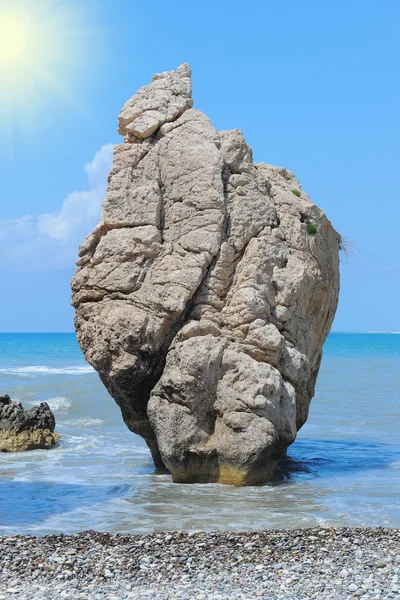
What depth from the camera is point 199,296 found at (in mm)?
14039

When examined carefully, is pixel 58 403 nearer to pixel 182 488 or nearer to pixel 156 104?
pixel 182 488

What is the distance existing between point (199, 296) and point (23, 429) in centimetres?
713

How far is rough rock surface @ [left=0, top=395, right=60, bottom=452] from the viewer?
1827 cm

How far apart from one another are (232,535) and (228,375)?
3.82 m

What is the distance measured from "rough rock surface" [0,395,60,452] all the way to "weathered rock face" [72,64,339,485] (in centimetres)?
439

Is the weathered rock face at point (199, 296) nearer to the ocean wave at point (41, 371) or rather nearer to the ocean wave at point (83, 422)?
the ocean wave at point (83, 422)

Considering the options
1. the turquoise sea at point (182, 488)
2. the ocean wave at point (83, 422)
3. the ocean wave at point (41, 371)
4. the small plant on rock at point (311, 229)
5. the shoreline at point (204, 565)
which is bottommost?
the shoreline at point (204, 565)

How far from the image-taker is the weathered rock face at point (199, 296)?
44.4 feet

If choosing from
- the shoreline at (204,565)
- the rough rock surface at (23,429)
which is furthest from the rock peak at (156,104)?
the shoreline at (204,565)

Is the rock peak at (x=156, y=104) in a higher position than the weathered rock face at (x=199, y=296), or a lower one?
higher

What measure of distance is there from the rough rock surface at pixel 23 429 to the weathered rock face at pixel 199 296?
439 centimetres

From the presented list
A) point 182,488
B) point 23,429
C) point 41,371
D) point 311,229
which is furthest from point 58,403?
point 41,371

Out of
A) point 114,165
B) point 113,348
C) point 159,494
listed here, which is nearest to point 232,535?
point 159,494

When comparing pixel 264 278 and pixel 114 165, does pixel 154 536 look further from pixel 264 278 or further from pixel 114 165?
pixel 114 165
